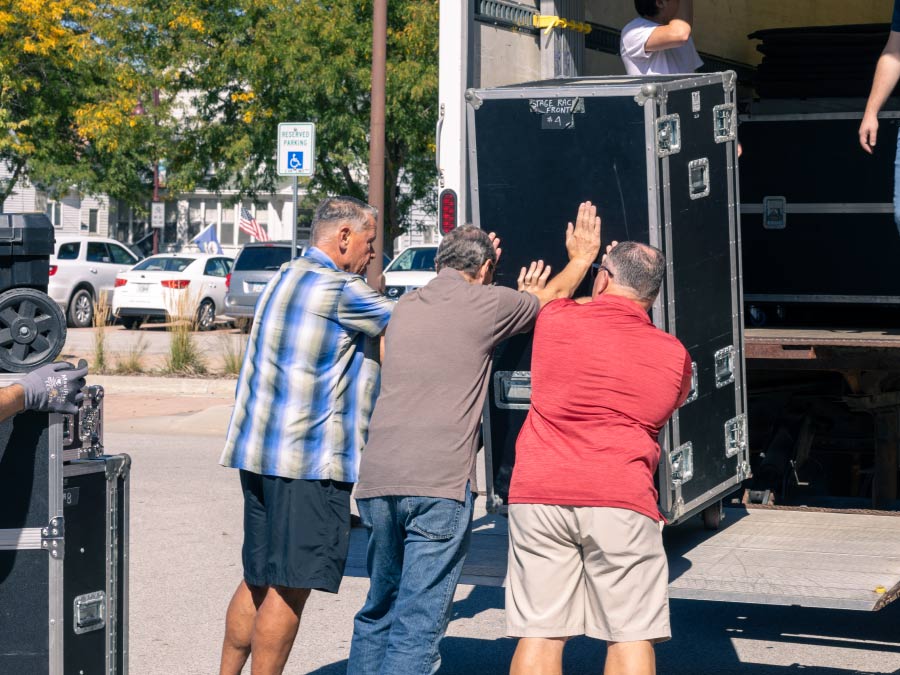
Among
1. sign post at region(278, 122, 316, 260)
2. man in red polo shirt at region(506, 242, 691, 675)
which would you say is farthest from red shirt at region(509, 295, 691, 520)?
sign post at region(278, 122, 316, 260)

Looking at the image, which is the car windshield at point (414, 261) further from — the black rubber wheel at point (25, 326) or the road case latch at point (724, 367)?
the black rubber wheel at point (25, 326)

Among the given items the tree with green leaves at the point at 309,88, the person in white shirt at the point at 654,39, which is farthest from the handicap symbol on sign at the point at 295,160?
the person in white shirt at the point at 654,39

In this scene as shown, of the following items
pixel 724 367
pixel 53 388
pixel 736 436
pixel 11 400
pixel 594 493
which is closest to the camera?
pixel 11 400

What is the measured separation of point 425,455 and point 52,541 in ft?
3.90

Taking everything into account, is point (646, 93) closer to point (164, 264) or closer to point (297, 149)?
point (297, 149)

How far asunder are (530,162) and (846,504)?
10.8 ft

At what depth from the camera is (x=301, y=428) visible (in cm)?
448

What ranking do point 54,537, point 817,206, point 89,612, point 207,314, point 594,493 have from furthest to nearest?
point 207,314 < point 817,206 < point 594,493 < point 89,612 < point 54,537

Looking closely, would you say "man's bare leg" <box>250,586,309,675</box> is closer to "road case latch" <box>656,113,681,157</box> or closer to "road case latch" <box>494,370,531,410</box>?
"road case latch" <box>494,370,531,410</box>

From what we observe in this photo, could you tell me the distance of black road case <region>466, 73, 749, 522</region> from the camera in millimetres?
4715

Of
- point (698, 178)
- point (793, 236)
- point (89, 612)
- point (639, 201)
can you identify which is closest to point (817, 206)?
point (793, 236)

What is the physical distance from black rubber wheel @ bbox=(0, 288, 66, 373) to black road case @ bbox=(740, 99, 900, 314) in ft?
13.7

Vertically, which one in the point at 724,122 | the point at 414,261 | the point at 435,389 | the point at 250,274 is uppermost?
the point at 414,261

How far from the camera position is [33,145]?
2759cm
